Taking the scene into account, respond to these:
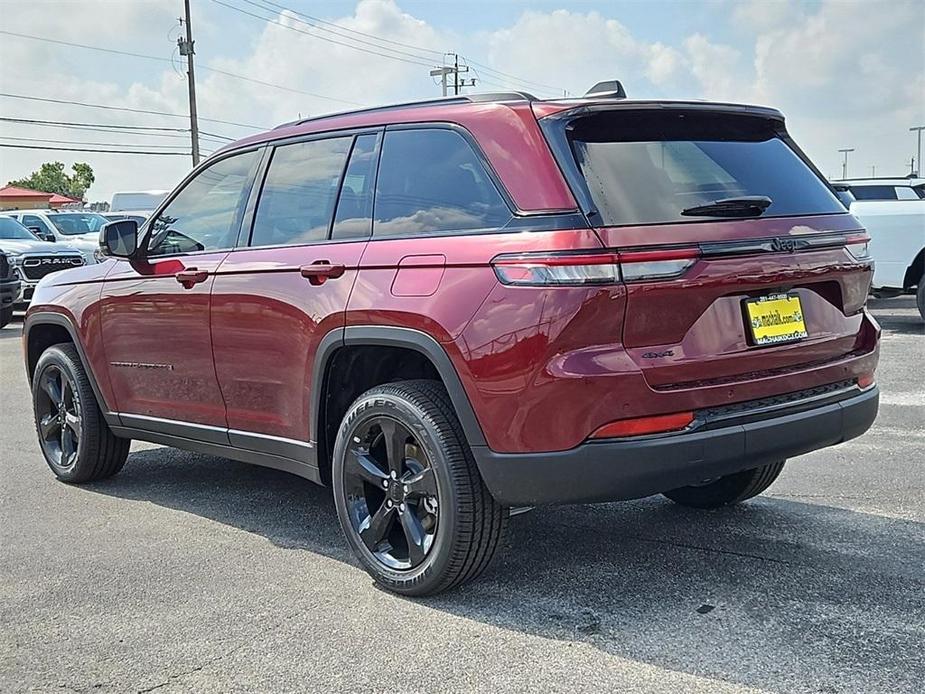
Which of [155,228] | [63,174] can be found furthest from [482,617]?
[63,174]

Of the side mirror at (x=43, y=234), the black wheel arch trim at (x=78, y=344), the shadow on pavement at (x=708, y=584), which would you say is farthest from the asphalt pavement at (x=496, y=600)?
the side mirror at (x=43, y=234)

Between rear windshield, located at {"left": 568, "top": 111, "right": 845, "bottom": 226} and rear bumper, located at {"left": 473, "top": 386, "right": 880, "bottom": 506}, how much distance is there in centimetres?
73

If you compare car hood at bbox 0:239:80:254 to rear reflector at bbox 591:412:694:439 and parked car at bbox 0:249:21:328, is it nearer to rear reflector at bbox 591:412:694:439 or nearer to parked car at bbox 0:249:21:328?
parked car at bbox 0:249:21:328

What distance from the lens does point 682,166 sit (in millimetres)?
3609

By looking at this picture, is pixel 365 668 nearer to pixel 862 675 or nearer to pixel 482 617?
pixel 482 617

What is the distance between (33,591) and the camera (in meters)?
4.02

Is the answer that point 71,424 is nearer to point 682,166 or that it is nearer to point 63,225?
point 682,166

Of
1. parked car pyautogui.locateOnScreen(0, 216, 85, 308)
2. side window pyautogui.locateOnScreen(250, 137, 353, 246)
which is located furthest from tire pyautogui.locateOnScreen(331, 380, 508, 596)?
parked car pyautogui.locateOnScreen(0, 216, 85, 308)

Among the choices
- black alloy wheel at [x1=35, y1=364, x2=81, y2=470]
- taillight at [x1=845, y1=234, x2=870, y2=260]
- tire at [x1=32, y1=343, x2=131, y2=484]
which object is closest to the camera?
taillight at [x1=845, y1=234, x2=870, y2=260]

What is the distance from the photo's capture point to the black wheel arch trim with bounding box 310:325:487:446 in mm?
3504

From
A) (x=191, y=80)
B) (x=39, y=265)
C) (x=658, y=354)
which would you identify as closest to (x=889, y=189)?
(x=658, y=354)

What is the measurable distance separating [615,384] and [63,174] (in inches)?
4603

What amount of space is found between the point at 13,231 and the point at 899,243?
552 inches

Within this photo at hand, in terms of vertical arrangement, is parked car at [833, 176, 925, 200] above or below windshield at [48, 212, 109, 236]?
above
